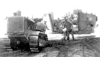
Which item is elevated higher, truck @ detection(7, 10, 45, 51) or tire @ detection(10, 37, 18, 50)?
truck @ detection(7, 10, 45, 51)

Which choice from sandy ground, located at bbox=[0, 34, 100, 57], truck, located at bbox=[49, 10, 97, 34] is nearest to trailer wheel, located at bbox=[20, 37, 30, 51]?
sandy ground, located at bbox=[0, 34, 100, 57]

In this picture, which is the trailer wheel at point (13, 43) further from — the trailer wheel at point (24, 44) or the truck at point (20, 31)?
the trailer wheel at point (24, 44)

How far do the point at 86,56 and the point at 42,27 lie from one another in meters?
3.87

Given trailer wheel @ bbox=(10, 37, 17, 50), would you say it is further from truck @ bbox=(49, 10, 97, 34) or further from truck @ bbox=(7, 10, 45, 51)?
truck @ bbox=(49, 10, 97, 34)

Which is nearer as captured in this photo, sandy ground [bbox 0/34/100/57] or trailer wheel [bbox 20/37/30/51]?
sandy ground [bbox 0/34/100/57]

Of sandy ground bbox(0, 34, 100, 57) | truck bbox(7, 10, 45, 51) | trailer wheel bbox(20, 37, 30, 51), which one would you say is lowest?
sandy ground bbox(0, 34, 100, 57)

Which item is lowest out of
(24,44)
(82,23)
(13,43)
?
(24,44)

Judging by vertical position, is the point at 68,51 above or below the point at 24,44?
below

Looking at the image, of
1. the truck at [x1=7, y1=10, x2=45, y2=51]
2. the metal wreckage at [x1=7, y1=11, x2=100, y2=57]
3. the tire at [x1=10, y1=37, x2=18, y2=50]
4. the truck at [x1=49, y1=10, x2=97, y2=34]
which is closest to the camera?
the metal wreckage at [x1=7, y1=11, x2=100, y2=57]

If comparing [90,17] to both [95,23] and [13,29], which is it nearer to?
[95,23]

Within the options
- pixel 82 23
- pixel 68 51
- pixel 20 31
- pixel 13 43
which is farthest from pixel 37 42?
pixel 82 23

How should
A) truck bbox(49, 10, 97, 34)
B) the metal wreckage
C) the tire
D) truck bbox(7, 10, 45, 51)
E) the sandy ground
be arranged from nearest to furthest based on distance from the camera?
the sandy ground
the metal wreckage
truck bbox(7, 10, 45, 51)
the tire
truck bbox(49, 10, 97, 34)

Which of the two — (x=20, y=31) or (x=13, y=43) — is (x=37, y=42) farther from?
(x=13, y=43)

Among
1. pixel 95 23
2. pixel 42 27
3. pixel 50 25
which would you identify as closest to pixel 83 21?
pixel 95 23
